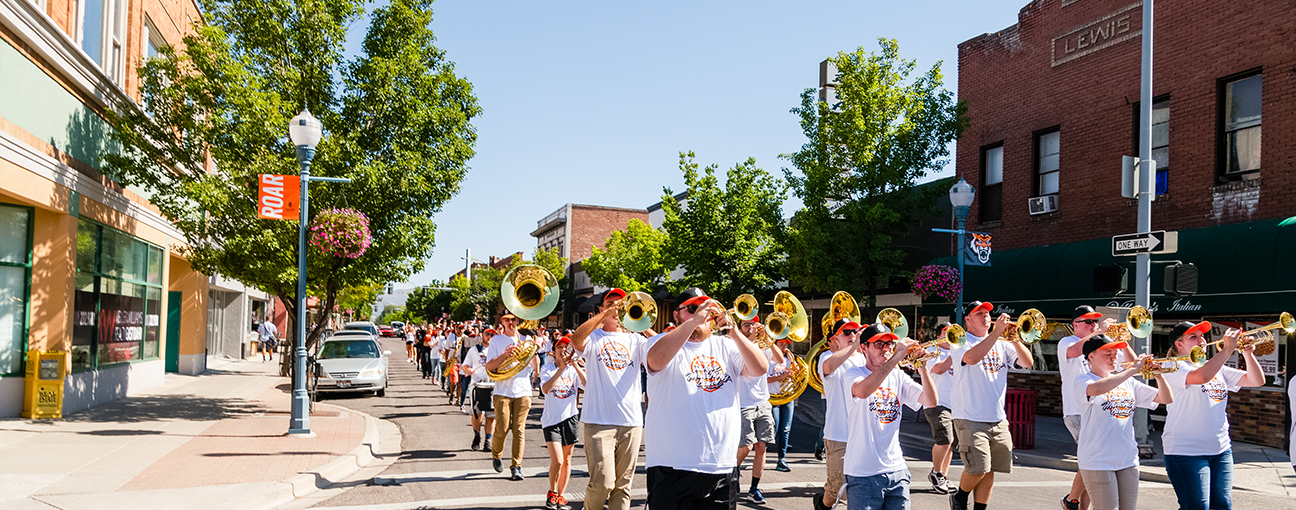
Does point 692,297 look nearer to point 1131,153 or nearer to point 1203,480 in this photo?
point 1203,480

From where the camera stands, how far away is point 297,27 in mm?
15484

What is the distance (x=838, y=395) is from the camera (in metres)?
6.15

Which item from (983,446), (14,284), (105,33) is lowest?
(983,446)

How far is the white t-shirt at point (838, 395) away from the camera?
5691 mm

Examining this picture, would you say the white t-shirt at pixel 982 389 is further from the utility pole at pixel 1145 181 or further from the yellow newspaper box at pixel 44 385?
the yellow newspaper box at pixel 44 385

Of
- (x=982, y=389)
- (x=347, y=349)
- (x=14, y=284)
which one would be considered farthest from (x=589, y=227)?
(x=982, y=389)

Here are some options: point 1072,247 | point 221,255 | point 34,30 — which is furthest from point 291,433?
point 1072,247

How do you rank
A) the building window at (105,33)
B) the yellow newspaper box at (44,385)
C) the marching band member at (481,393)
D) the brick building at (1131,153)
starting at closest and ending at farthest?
the marching band member at (481,393), the yellow newspaper box at (44,385), the brick building at (1131,153), the building window at (105,33)

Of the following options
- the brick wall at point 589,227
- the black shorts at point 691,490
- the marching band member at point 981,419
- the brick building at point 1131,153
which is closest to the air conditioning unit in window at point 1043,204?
the brick building at point 1131,153

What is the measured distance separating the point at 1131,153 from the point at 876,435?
44.6 ft

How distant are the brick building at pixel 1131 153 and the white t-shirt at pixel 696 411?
29.7 feet

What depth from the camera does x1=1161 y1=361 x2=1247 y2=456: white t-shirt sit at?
6.13m

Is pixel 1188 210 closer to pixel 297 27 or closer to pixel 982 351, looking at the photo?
pixel 982 351

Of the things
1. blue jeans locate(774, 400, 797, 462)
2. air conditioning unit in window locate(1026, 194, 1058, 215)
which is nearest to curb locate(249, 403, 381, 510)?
blue jeans locate(774, 400, 797, 462)
